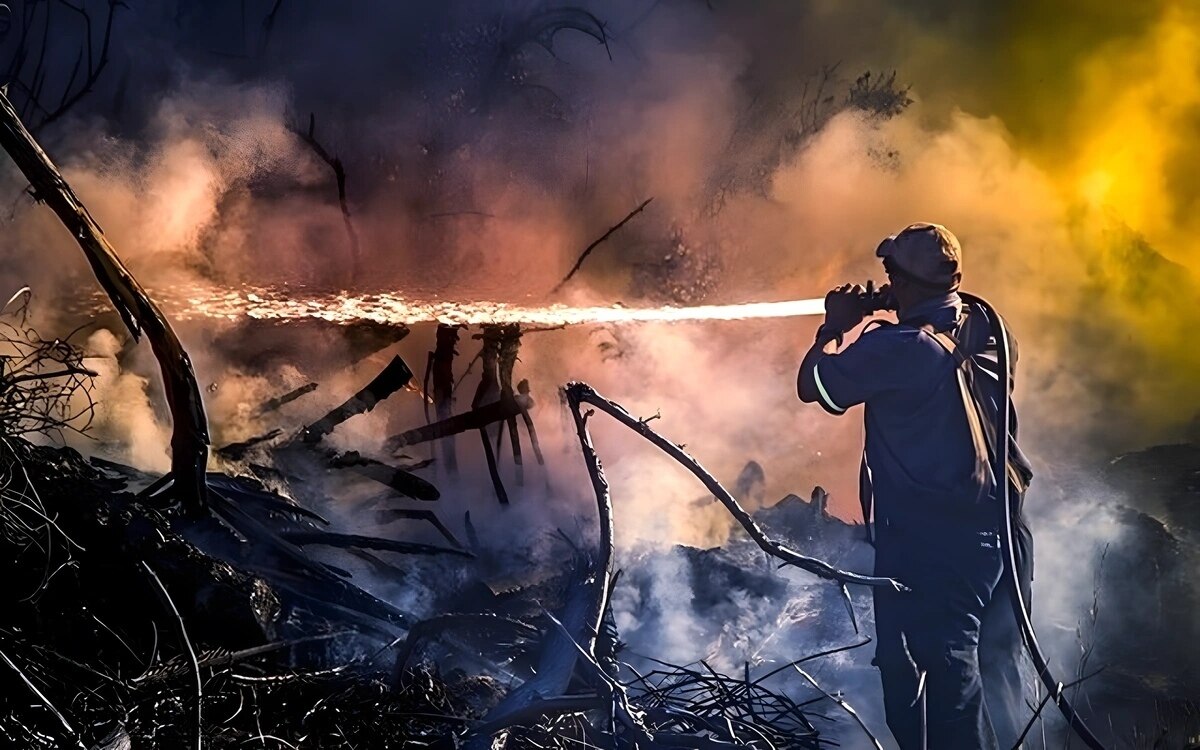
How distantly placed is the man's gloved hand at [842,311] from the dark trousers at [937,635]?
89 centimetres

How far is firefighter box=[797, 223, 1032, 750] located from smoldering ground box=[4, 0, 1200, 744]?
27 cm

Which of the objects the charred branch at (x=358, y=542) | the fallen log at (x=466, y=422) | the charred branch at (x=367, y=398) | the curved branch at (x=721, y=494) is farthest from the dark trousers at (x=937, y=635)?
the charred branch at (x=367, y=398)

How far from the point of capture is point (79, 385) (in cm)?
406

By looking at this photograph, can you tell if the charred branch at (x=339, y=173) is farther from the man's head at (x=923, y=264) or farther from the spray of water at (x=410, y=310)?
the man's head at (x=923, y=264)

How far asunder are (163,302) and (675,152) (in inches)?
Result: 87.8

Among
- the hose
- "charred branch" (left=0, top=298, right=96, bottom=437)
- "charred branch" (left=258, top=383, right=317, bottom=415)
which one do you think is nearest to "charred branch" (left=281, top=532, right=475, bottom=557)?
"charred branch" (left=258, top=383, right=317, bottom=415)

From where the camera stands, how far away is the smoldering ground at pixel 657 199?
13.7ft

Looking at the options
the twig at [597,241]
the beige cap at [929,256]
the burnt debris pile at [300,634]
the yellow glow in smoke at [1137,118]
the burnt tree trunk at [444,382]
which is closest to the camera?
the burnt debris pile at [300,634]

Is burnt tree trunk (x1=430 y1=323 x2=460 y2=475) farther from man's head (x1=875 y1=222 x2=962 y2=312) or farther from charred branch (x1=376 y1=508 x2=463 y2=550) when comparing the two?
man's head (x1=875 y1=222 x2=962 y2=312)

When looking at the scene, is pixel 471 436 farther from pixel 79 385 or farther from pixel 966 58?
pixel 966 58

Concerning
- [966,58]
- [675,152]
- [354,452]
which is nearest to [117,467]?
[354,452]

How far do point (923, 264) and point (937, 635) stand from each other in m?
1.49

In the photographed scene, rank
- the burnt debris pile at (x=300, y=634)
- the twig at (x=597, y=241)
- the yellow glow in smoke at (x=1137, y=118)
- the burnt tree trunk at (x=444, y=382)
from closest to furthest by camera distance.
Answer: the burnt debris pile at (x=300, y=634), the burnt tree trunk at (x=444, y=382), the twig at (x=597, y=241), the yellow glow in smoke at (x=1137, y=118)

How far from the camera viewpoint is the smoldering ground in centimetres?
416
